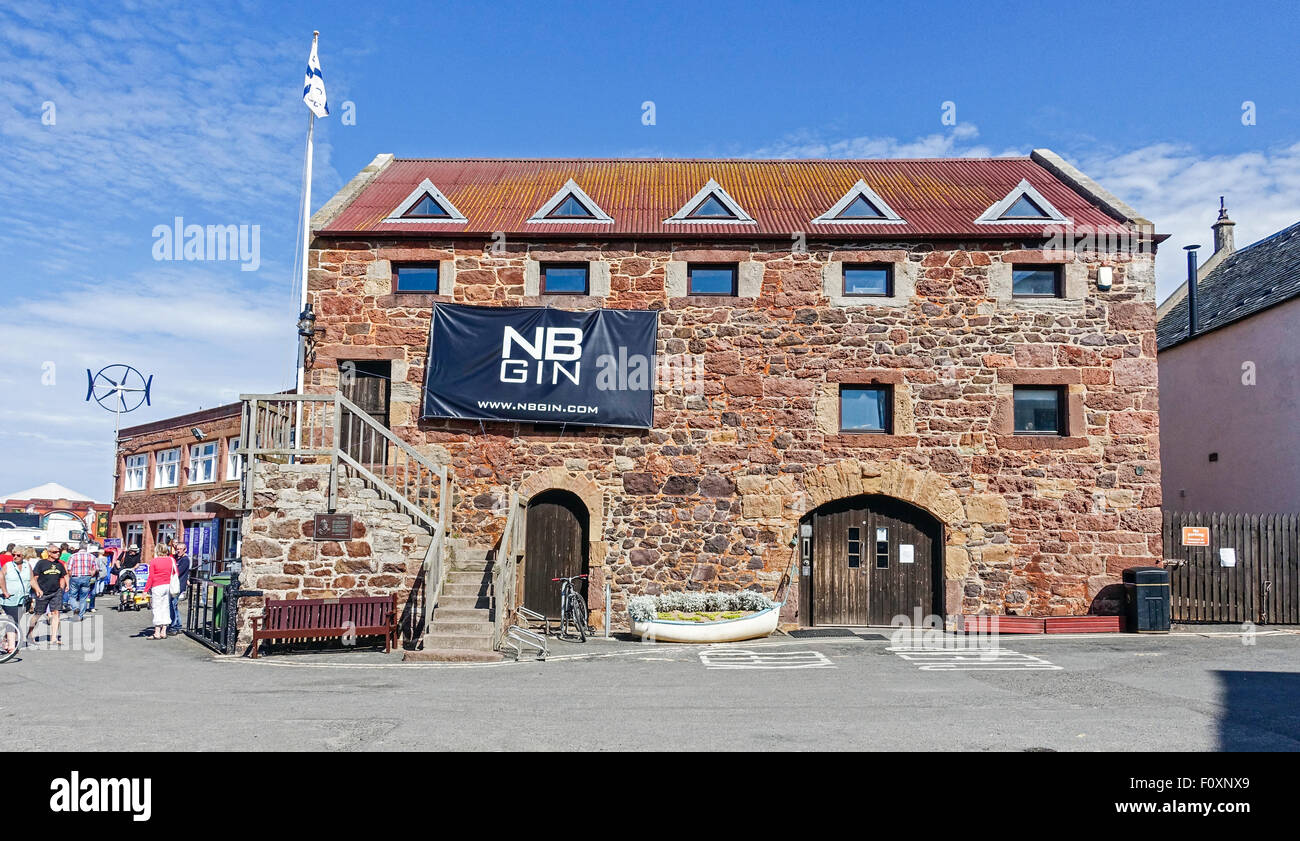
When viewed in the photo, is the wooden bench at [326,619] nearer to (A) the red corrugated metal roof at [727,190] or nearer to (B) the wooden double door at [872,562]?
(A) the red corrugated metal roof at [727,190]

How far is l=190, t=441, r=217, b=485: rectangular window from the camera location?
32.9 metres

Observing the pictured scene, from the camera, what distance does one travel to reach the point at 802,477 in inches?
636

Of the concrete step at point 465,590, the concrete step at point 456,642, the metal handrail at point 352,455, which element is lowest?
the concrete step at point 456,642

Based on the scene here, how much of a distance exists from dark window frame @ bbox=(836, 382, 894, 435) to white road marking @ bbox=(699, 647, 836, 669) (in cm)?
465

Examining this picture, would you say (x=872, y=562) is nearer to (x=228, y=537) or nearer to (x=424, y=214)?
(x=424, y=214)

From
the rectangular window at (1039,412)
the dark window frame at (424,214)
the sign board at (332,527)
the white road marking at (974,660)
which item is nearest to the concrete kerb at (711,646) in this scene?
the white road marking at (974,660)

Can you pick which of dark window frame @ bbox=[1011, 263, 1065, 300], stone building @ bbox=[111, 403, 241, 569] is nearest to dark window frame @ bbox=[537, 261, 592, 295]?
dark window frame @ bbox=[1011, 263, 1065, 300]

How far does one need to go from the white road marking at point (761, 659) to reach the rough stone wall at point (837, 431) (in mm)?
2543

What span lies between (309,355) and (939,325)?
1182 centimetres

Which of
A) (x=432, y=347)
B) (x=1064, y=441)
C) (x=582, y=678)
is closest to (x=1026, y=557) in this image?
(x=1064, y=441)

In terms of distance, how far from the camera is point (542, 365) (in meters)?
16.3

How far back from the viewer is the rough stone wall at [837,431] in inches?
631

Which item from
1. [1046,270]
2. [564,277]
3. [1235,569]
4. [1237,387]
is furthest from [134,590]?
[1237,387]

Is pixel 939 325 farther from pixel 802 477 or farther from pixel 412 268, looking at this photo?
pixel 412 268
